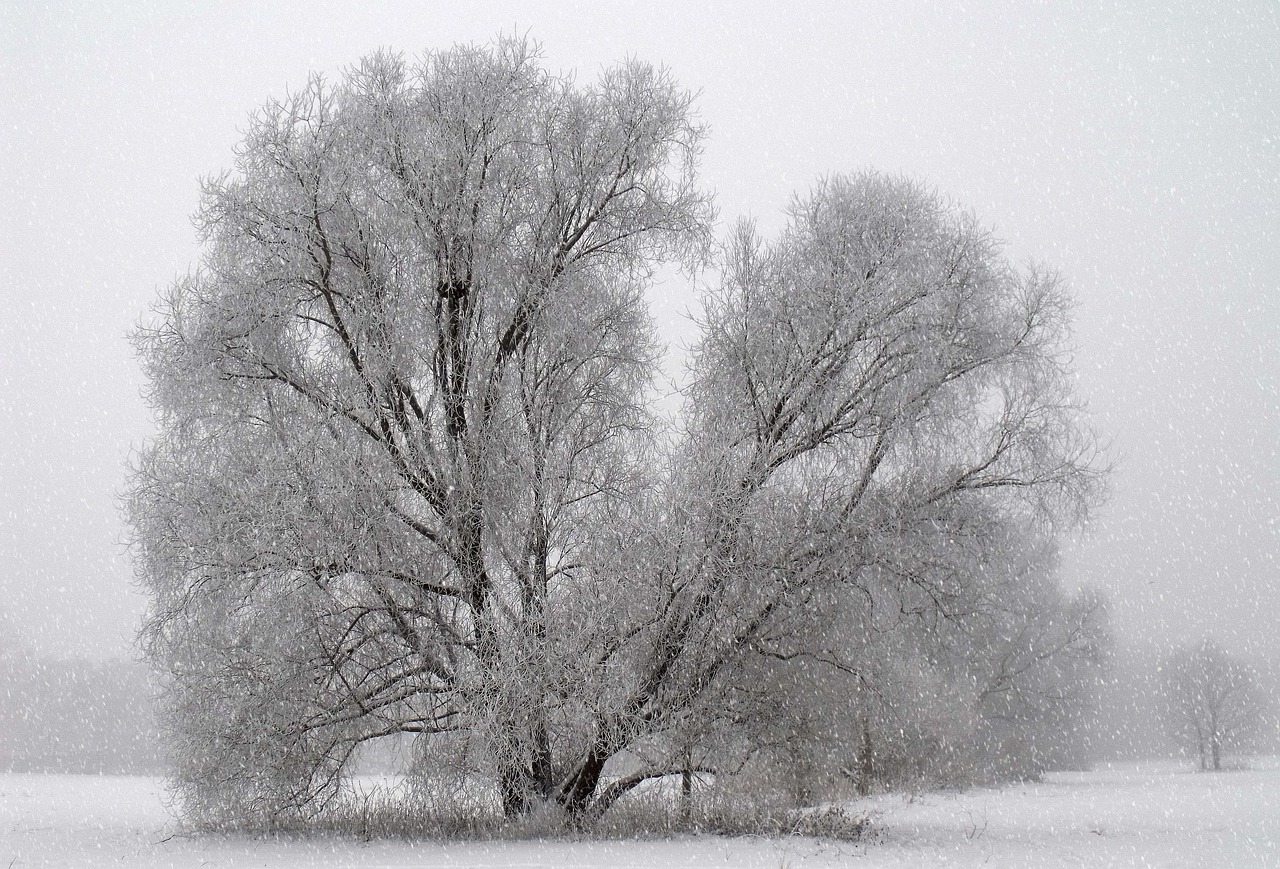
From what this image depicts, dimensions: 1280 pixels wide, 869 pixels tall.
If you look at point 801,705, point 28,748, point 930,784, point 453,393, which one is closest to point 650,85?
point 453,393

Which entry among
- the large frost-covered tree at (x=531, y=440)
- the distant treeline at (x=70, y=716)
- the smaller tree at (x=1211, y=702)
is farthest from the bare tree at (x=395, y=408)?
the smaller tree at (x=1211, y=702)

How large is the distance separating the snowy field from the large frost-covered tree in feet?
3.19

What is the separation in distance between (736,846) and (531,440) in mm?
5748

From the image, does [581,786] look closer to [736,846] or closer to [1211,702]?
[736,846]

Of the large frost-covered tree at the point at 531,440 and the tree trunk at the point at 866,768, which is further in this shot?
the tree trunk at the point at 866,768

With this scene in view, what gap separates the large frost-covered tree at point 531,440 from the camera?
10.8 metres

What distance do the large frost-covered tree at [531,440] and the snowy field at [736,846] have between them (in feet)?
3.19

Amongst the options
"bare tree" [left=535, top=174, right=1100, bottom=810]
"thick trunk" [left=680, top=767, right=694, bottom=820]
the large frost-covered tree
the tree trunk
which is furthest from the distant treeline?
"bare tree" [left=535, top=174, right=1100, bottom=810]

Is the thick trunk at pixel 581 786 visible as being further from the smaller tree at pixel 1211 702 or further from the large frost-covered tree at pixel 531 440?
the smaller tree at pixel 1211 702

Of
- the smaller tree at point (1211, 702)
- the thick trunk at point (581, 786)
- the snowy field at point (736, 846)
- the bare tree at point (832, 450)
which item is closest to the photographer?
the snowy field at point (736, 846)

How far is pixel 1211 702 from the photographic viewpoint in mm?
48688

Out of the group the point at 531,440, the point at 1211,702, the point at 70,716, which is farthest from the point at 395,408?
the point at 1211,702

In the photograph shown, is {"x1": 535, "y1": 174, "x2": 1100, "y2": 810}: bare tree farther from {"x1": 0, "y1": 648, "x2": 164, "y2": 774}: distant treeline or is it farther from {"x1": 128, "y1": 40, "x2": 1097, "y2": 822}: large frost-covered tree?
{"x1": 0, "y1": 648, "x2": 164, "y2": 774}: distant treeline

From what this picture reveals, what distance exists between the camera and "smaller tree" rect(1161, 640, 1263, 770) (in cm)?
4856
